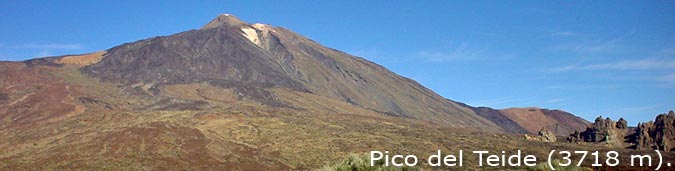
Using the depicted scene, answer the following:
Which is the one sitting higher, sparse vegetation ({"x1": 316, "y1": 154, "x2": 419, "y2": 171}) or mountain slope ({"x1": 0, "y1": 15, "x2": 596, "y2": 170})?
mountain slope ({"x1": 0, "y1": 15, "x2": 596, "y2": 170})

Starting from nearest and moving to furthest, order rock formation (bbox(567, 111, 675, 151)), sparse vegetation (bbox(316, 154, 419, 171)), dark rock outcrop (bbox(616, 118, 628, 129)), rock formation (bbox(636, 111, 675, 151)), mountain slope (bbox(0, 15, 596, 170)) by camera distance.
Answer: sparse vegetation (bbox(316, 154, 419, 171)), mountain slope (bbox(0, 15, 596, 170)), rock formation (bbox(636, 111, 675, 151)), rock formation (bbox(567, 111, 675, 151)), dark rock outcrop (bbox(616, 118, 628, 129))

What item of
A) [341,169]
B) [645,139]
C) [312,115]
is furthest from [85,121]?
[341,169]

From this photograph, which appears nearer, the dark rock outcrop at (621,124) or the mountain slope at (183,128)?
the mountain slope at (183,128)

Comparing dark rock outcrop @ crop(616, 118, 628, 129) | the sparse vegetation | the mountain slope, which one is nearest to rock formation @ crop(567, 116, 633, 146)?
dark rock outcrop @ crop(616, 118, 628, 129)

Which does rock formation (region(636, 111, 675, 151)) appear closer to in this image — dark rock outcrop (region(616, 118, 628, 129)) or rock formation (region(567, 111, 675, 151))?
rock formation (region(567, 111, 675, 151))

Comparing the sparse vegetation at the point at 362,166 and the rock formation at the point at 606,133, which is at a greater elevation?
the rock formation at the point at 606,133

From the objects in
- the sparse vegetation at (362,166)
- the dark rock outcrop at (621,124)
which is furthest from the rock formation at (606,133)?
the sparse vegetation at (362,166)

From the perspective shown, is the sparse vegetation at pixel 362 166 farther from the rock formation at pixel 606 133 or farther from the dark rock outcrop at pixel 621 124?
the dark rock outcrop at pixel 621 124

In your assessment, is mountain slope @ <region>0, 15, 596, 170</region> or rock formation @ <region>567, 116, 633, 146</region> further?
rock formation @ <region>567, 116, 633, 146</region>

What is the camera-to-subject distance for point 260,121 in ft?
456

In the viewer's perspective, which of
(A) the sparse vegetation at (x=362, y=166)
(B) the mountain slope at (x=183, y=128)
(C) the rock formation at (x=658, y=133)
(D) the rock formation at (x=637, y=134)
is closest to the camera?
(A) the sparse vegetation at (x=362, y=166)

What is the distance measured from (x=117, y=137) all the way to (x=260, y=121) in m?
30.2

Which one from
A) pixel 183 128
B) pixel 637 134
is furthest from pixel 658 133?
pixel 183 128

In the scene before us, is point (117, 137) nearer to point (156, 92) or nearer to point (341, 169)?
point (156, 92)
